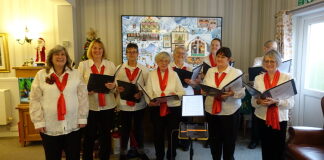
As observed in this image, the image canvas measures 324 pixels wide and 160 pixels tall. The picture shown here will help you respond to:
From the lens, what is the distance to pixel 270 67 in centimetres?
235

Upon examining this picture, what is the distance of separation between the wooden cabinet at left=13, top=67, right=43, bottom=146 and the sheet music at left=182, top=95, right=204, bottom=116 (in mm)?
2684

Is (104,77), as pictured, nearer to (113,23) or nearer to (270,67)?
(270,67)

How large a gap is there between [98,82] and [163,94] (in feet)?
2.51

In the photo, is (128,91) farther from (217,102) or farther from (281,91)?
(281,91)

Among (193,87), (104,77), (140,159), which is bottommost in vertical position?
(140,159)

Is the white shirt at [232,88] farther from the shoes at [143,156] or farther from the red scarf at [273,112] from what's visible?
the shoes at [143,156]

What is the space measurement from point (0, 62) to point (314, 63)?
17.9 ft

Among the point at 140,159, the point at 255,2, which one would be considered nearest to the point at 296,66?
the point at 255,2

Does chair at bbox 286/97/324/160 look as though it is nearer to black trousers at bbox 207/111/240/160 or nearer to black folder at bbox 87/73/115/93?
black trousers at bbox 207/111/240/160

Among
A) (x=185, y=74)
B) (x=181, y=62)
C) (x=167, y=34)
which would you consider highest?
(x=167, y=34)

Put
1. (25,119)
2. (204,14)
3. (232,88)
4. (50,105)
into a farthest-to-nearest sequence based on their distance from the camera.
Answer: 1. (204,14)
2. (25,119)
3. (232,88)
4. (50,105)

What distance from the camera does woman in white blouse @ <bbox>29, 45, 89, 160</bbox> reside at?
2037 millimetres

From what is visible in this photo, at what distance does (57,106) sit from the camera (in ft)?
6.73

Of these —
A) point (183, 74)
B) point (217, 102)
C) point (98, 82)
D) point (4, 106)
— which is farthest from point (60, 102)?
point (4, 106)
